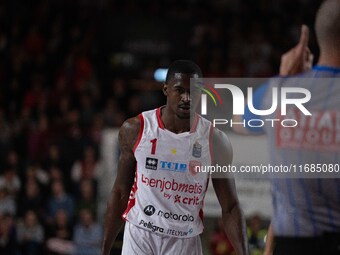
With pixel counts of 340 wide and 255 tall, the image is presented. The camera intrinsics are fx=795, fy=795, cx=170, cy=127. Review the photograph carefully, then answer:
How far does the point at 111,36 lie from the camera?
11680 mm

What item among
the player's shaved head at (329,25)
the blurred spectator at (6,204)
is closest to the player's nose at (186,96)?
the player's shaved head at (329,25)

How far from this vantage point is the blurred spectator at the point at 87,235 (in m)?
8.52

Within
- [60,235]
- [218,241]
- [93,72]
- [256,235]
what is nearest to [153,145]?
[256,235]

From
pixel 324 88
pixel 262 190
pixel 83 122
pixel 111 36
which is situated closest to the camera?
pixel 324 88

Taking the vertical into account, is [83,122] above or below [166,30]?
below

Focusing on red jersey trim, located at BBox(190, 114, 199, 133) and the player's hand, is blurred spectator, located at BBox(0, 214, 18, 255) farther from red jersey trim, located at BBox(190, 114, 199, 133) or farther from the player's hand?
the player's hand

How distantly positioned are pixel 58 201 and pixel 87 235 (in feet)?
2.02

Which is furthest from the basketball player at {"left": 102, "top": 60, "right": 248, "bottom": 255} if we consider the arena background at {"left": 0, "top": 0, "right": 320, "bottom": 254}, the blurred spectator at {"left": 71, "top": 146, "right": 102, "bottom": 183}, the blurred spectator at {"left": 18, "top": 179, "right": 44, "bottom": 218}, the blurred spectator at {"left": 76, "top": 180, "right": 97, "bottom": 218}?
the blurred spectator at {"left": 18, "top": 179, "right": 44, "bottom": 218}

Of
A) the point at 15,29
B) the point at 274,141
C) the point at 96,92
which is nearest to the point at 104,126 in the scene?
the point at 96,92

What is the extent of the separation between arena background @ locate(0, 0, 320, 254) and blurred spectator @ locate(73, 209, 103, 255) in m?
0.08

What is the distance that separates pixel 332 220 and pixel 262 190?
5.07 meters

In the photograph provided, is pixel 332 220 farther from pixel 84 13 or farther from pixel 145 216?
pixel 84 13

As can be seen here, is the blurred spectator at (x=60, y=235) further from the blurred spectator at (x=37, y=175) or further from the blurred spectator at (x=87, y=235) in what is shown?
the blurred spectator at (x=37, y=175)

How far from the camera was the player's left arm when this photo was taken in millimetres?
4621
